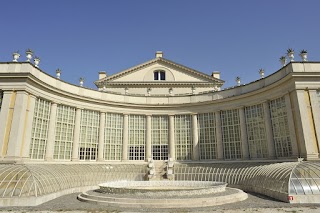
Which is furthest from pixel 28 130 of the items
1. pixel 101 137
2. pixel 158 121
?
pixel 158 121

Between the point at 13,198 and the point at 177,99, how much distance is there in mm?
29229

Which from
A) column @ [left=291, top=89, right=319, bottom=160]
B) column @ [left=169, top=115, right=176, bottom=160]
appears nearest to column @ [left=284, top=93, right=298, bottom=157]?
column @ [left=291, top=89, right=319, bottom=160]

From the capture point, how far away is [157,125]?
4150cm

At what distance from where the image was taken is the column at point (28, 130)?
27763 millimetres

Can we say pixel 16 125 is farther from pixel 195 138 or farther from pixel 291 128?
pixel 291 128

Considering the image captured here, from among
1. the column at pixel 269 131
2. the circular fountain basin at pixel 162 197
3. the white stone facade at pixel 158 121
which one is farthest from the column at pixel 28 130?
the column at pixel 269 131

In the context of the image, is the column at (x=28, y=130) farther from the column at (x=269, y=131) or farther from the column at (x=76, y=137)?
the column at (x=269, y=131)

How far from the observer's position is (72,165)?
32.7 meters

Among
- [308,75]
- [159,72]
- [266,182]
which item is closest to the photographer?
[266,182]

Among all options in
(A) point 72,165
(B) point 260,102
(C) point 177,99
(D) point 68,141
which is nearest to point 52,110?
(D) point 68,141

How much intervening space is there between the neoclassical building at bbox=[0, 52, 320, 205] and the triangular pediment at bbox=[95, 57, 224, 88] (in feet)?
35.3

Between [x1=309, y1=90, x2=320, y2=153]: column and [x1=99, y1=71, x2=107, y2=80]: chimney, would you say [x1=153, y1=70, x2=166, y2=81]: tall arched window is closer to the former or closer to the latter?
[x1=99, y1=71, x2=107, y2=80]: chimney

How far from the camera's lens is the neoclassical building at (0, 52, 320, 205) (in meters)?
27.4

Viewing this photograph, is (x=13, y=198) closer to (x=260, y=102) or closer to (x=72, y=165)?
(x=72, y=165)
